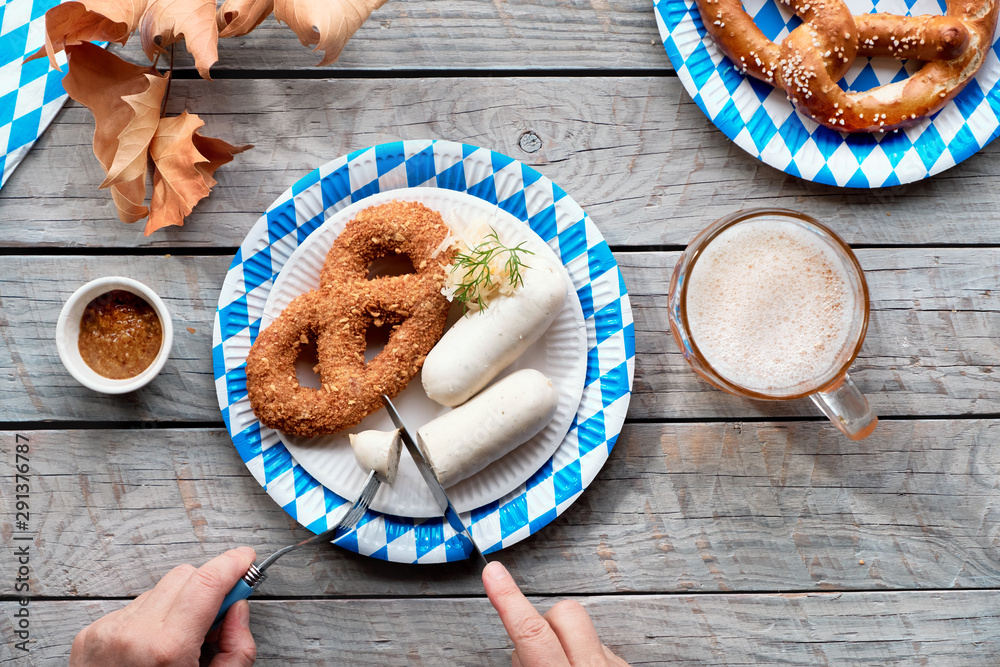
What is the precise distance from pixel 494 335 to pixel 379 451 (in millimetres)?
274

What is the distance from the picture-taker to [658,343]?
119 centimetres

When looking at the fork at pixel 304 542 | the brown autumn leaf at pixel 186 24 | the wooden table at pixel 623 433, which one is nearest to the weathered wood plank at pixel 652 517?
the wooden table at pixel 623 433

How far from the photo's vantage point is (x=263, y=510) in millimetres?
1187

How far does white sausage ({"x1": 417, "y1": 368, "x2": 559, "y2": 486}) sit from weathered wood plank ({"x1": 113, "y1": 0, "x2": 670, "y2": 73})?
62cm

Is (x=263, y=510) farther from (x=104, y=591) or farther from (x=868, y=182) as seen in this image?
(x=868, y=182)

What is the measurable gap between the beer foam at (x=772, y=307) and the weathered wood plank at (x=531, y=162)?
6.7 inches

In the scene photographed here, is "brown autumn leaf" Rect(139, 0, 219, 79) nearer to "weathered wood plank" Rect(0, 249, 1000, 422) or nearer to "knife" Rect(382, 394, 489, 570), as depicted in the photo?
"weathered wood plank" Rect(0, 249, 1000, 422)

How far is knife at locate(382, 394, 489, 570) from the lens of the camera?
105 centimetres

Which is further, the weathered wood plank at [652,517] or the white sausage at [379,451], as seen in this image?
the weathered wood plank at [652,517]

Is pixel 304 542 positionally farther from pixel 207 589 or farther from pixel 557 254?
pixel 557 254

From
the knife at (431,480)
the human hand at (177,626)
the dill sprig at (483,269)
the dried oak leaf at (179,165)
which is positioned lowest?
the human hand at (177,626)

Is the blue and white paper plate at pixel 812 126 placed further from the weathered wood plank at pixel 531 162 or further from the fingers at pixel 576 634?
the fingers at pixel 576 634

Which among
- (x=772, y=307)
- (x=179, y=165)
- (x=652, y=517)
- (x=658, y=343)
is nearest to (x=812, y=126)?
(x=772, y=307)

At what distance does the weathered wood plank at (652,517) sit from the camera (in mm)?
1186
